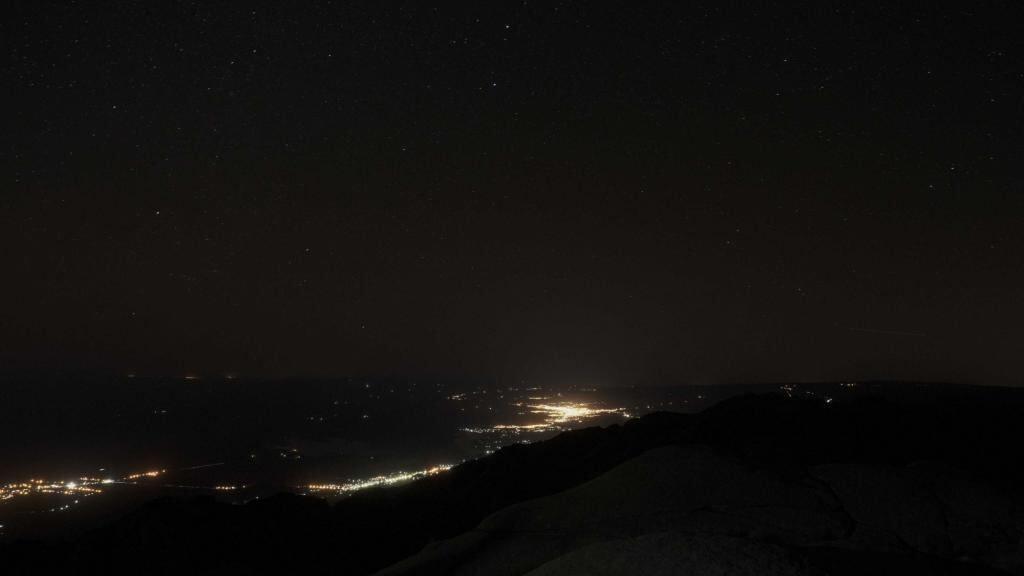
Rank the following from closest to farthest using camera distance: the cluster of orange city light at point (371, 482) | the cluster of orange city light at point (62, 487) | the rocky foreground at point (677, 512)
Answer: the rocky foreground at point (677, 512) < the cluster of orange city light at point (371, 482) < the cluster of orange city light at point (62, 487)

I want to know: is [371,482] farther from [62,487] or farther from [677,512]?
[677,512]

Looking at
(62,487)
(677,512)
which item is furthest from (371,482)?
(677,512)

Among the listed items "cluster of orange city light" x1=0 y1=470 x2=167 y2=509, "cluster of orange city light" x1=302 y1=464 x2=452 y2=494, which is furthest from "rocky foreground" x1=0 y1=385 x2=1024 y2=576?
"cluster of orange city light" x1=0 y1=470 x2=167 y2=509

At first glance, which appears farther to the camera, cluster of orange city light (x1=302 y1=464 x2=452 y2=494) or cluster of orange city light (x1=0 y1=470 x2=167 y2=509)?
cluster of orange city light (x1=0 y1=470 x2=167 y2=509)

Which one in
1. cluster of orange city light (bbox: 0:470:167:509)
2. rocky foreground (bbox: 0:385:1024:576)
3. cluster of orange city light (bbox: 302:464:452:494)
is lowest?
cluster of orange city light (bbox: 302:464:452:494)

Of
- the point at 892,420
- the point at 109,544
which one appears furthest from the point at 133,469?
the point at 892,420

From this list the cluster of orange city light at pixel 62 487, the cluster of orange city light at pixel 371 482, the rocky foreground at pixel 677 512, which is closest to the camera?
the rocky foreground at pixel 677 512

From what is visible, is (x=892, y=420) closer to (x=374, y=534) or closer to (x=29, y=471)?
(x=374, y=534)

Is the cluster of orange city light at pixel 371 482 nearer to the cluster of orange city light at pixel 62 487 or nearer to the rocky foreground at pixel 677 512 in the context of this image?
the cluster of orange city light at pixel 62 487

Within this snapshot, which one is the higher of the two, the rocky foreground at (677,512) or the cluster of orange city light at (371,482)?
the rocky foreground at (677,512)

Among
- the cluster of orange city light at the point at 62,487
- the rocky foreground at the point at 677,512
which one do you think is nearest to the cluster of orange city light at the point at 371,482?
the cluster of orange city light at the point at 62,487

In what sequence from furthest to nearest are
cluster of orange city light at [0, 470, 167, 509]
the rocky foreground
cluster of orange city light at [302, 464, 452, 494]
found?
cluster of orange city light at [0, 470, 167, 509] → cluster of orange city light at [302, 464, 452, 494] → the rocky foreground

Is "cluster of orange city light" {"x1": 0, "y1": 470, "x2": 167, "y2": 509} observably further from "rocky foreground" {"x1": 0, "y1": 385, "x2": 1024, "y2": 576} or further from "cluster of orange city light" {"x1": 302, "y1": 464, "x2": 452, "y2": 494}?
"rocky foreground" {"x1": 0, "y1": 385, "x2": 1024, "y2": 576}
